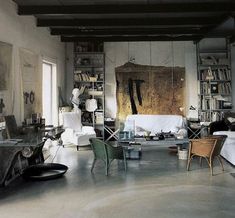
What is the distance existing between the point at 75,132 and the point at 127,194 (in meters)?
4.04

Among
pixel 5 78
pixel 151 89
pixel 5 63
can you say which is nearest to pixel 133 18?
pixel 151 89

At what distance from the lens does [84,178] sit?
502 centimetres

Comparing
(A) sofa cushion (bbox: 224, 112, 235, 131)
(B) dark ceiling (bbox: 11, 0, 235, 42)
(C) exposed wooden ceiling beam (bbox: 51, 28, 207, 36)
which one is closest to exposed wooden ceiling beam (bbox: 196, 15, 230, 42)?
(B) dark ceiling (bbox: 11, 0, 235, 42)

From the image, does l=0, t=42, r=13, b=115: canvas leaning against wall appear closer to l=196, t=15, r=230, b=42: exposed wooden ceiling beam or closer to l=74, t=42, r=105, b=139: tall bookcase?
l=74, t=42, r=105, b=139: tall bookcase

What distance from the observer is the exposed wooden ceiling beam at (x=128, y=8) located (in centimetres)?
577

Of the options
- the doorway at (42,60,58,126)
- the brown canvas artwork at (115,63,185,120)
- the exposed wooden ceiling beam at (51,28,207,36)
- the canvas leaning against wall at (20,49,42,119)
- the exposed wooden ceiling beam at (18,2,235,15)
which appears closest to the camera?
the exposed wooden ceiling beam at (18,2,235,15)

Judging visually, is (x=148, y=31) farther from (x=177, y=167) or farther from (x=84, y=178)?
(x=84, y=178)

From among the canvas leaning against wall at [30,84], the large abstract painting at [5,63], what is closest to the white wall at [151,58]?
the canvas leaning against wall at [30,84]

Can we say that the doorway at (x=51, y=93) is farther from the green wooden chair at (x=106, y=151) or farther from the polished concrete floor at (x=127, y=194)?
the green wooden chair at (x=106, y=151)

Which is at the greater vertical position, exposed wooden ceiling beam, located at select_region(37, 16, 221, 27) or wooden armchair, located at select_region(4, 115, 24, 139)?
exposed wooden ceiling beam, located at select_region(37, 16, 221, 27)

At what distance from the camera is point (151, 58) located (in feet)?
31.2

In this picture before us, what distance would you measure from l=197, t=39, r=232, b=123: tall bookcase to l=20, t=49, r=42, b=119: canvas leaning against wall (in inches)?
180

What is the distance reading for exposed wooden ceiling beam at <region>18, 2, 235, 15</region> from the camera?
18.9ft

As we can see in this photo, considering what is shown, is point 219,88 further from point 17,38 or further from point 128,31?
point 17,38
